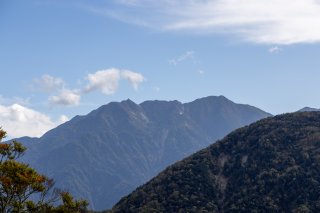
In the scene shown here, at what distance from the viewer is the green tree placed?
111ft

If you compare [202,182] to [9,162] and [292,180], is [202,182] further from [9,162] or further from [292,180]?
[9,162]

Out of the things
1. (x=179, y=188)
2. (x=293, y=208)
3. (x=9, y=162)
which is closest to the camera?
(x=9, y=162)

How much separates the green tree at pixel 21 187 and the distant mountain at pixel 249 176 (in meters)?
72.7

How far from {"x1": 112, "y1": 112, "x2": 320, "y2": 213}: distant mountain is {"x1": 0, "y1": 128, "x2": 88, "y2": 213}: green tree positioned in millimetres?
72655

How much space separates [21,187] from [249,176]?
→ 94.4m

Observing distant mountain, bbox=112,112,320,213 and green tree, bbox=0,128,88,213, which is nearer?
green tree, bbox=0,128,88,213

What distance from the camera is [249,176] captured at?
12088 cm

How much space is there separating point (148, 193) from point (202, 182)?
15.2 m

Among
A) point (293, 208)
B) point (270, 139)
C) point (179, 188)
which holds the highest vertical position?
point (270, 139)

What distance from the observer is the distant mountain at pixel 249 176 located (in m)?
107

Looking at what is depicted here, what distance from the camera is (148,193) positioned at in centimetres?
12031

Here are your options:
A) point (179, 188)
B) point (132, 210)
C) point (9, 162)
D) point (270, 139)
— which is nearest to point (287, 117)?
point (270, 139)

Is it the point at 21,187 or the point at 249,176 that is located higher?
the point at 21,187

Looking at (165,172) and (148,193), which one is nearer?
(148,193)
